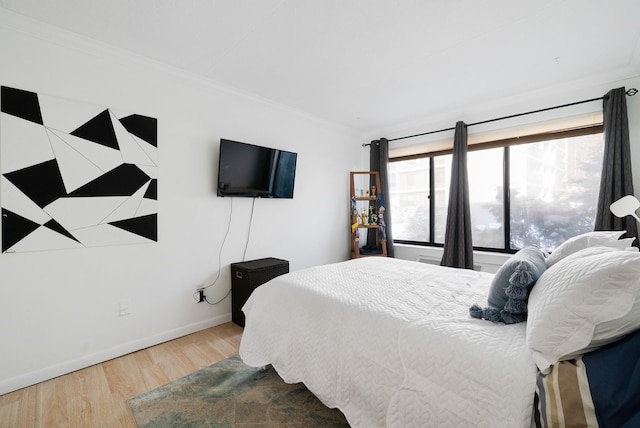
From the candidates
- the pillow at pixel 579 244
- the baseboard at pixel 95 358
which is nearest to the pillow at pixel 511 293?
the pillow at pixel 579 244

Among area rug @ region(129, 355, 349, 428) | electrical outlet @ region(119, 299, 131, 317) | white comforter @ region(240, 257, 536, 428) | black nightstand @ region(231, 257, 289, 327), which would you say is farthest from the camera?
black nightstand @ region(231, 257, 289, 327)

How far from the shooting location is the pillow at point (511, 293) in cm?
122

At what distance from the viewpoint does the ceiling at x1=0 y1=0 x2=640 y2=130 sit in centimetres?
176

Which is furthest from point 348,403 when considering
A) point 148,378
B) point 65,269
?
point 65,269

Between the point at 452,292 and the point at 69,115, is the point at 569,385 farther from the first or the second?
the point at 69,115

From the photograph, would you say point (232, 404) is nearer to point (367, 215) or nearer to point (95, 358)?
point (95, 358)

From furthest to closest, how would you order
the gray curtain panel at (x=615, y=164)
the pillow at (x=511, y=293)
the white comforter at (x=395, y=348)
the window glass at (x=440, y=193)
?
the window glass at (x=440, y=193), the gray curtain panel at (x=615, y=164), the pillow at (x=511, y=293), the white comforter at (x=395, y=348)

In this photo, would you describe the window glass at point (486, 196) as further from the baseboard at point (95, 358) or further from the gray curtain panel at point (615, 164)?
the baseboard at point (95, 358)

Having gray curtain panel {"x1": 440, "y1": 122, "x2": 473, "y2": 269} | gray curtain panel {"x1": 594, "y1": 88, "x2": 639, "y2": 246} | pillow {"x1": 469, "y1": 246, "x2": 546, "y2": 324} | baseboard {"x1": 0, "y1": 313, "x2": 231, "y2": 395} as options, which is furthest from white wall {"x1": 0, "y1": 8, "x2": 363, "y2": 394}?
gray curtain panel {"x1": 594, "y1": 88, "x2": 639, "y2": 246}

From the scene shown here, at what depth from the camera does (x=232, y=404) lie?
1665mm

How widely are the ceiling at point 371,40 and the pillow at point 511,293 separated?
1.61m

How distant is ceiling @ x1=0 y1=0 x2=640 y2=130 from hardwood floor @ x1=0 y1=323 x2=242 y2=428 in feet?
8.04

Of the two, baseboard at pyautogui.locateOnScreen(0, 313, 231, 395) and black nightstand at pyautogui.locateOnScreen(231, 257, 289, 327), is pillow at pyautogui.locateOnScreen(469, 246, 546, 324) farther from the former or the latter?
baseboard at pyautogui.locateOnScreen(0, 313, 231, 395)

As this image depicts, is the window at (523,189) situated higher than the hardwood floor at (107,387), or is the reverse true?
the window at (523,189)
